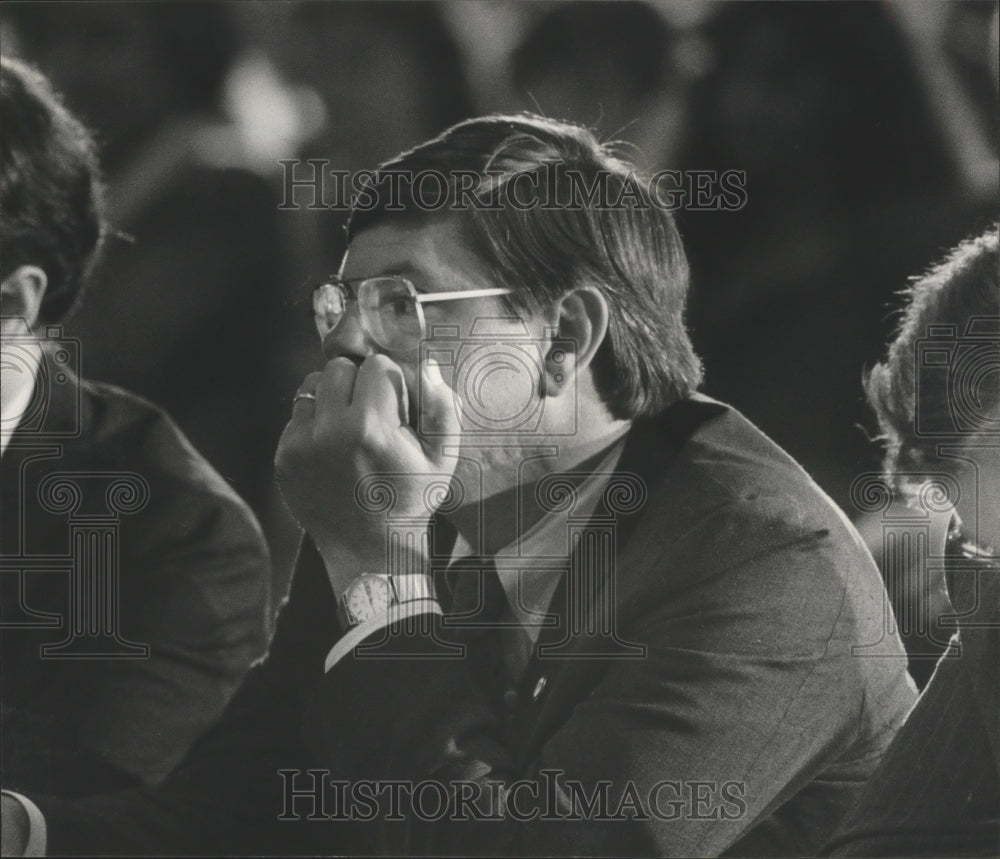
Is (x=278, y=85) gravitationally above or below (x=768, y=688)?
above

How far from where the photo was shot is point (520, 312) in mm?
1747

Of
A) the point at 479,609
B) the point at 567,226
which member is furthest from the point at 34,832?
the point at 567,226

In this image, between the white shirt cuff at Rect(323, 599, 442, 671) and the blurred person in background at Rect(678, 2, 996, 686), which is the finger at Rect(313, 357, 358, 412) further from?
the blurred person in background at Rect(678, 2, 996, 686)

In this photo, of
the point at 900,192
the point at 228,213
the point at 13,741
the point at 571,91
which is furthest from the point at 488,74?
the point at 13,741

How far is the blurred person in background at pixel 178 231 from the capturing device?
1.81m

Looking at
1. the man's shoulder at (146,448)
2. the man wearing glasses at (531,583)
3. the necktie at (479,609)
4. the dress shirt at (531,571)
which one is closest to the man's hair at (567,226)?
the man wearing glasses at (531,583)

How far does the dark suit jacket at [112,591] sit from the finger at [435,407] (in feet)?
1.10

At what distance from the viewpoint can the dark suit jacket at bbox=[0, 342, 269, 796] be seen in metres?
1.78

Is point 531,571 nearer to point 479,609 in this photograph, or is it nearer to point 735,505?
point 479,609

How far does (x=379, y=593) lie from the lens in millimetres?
1709

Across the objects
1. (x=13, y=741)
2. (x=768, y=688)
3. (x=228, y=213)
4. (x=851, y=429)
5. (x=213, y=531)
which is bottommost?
(x=13, y=741)

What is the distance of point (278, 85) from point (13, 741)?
44.8 inches

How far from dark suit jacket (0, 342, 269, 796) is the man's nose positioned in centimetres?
29

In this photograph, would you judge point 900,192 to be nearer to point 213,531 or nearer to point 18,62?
point 213,531
